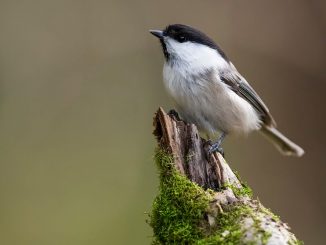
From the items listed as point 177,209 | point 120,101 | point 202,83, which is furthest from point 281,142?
point 177,209

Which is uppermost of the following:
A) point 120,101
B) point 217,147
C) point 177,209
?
point 120,101

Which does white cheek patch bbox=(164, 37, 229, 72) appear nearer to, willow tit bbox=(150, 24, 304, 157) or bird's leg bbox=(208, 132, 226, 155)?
willow tit bbox=(150, 24, 304, 157)

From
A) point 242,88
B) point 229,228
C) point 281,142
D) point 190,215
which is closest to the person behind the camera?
point 229,228

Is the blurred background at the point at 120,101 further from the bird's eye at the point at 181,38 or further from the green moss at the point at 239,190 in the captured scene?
the green moss at the point at 239,190

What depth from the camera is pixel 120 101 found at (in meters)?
5.56

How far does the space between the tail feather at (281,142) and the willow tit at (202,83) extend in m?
0.65

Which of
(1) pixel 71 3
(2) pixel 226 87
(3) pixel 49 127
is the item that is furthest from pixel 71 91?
(2) pixel 226 87

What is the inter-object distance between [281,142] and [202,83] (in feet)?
3.91

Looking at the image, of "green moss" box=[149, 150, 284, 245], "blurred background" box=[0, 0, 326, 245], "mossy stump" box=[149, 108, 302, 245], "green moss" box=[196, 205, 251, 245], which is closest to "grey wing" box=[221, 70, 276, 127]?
"mossy stump" box=[149, 108, 302, 245]

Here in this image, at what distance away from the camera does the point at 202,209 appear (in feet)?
7.27

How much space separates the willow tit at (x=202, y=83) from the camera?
3.51 meters

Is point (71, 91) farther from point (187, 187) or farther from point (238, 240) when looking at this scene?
point (238, 240)

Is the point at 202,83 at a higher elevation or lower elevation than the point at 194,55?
lower

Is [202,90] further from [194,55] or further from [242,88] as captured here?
[242,88]
